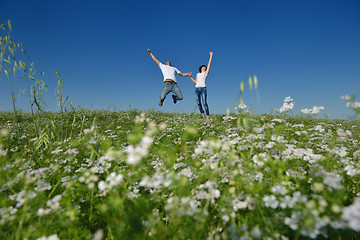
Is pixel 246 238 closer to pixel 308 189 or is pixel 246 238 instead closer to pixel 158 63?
pixel 308 189

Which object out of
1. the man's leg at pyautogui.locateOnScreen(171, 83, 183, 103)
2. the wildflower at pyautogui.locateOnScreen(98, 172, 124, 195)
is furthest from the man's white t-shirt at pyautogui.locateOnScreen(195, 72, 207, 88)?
the wildflower at pyautogui.locateOnScreen(98, 172, 124, 195)

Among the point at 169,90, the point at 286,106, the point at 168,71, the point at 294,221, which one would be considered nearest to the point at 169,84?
the point at 169,90

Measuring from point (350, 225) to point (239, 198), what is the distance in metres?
0.93

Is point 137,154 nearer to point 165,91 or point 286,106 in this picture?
point 286,106

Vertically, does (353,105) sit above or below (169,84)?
below

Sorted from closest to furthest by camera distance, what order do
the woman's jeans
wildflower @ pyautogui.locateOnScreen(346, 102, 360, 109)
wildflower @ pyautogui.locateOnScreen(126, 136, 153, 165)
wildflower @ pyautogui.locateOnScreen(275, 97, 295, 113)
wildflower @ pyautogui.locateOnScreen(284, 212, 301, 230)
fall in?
1. wildflower @ pyautogui.locateOnScreen(126, 136, 153, 165)
2. wildflower @ pyautogui.locateOnScreen(284, 212, 301, 230)
3. wildflower @ pyautogui.locateOnScreen(346, 102, 360, 109)
4. wildflower @ pyautogui.locateOnScreen(275, 97, 295, 113)
5. the woman's jeans

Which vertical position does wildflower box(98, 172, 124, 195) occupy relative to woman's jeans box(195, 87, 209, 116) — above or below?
below

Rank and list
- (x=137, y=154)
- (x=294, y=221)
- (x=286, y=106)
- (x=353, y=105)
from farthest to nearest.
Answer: (x=286, y=106), (x=353, y=105), (x=294, y=221), (x=137, y=154)

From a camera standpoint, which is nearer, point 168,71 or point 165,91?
point 165,91

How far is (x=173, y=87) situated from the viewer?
9945mm

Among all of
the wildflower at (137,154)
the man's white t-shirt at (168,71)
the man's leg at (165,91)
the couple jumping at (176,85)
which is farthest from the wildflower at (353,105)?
the man's white t-shirt at (168,71)

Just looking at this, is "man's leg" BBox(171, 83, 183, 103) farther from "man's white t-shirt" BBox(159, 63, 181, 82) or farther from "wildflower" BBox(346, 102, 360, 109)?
"wildflower" BBox(346, 102, 360, 109)

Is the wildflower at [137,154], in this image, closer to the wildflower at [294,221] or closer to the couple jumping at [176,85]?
the wildflower at [294,221]

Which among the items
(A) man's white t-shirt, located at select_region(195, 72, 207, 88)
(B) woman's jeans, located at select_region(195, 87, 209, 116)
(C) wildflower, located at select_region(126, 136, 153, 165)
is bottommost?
(C) wildflower, located at select_region(126, 136, 153, 165)
